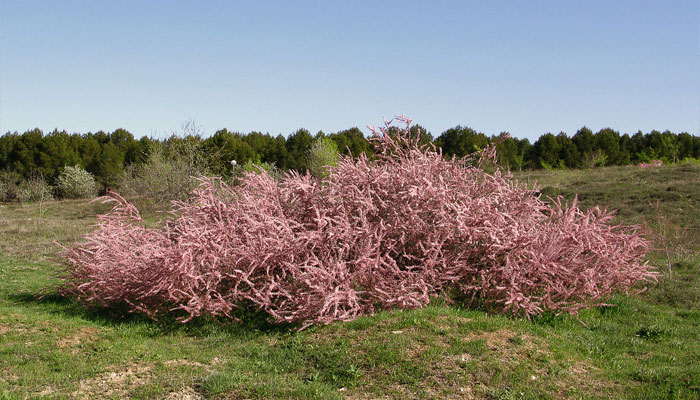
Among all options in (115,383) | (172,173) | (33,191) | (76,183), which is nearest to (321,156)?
(172,173)

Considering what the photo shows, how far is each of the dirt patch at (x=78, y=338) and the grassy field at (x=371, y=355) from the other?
1cm

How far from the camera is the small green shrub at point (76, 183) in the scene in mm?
33188

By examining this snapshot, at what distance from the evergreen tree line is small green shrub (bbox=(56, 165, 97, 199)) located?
80cm

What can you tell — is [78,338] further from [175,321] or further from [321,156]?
[321,156]

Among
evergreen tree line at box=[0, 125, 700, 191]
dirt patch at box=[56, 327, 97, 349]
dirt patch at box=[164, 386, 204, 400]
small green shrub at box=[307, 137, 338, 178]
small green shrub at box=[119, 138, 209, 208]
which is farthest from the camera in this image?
evergreen tree line at box=[0, 125, 700, 191]

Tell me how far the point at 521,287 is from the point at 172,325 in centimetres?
462

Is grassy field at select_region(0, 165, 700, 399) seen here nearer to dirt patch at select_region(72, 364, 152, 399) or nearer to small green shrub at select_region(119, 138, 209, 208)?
dirt patch at select_region(72, 364, 152, 399)

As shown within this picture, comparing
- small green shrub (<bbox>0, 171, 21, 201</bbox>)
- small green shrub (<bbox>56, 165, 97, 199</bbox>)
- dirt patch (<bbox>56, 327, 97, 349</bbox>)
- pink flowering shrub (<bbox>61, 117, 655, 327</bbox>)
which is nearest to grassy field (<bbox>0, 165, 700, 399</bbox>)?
dirt patch (<bbox>56, 327, 97, 349</bbox>)

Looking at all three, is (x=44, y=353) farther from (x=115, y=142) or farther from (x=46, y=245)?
(x=115, y=142)

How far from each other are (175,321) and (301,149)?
2810 centimetres

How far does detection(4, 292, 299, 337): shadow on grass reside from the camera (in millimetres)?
7223

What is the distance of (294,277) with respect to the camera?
23.3 feet

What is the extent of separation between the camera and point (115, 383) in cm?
543

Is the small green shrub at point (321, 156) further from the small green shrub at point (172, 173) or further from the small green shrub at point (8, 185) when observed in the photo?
the small green shrub at point (8, 185)
